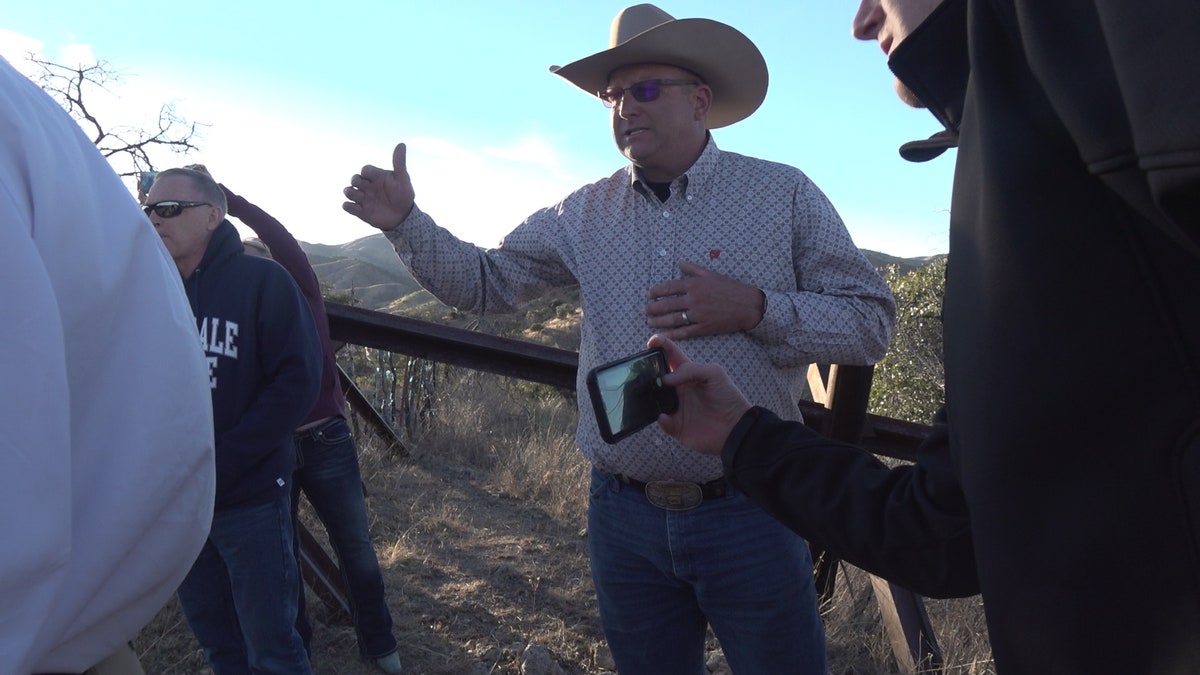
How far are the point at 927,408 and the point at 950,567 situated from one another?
29.9ft

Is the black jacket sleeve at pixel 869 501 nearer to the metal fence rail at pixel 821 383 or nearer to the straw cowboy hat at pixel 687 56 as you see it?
the straw cowboy hat at pixel 687 56

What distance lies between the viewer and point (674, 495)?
2.20 metres

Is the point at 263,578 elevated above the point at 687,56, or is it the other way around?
the point at 687,56

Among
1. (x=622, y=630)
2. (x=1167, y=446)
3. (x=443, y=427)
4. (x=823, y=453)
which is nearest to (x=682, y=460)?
(x=622, y=630)

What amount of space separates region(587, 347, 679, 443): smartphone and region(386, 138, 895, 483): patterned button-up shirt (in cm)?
41

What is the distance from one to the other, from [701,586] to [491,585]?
2.58 m

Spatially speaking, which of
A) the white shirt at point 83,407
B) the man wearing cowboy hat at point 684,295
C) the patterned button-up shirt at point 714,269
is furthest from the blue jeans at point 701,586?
the white shirt at point 83,407

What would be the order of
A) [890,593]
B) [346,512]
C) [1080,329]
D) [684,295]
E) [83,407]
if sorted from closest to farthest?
1. [1080,329]
2. [83,407]
3. [684,295]
4. [890,593]
5. [346,512]

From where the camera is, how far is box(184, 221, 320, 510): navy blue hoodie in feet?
8.98

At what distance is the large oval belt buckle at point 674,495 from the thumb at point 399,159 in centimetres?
100

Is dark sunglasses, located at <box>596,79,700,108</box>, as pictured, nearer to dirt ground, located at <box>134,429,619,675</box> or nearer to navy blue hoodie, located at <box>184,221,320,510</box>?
navy blue hoodie, located at <box>184,221,320,510</box>

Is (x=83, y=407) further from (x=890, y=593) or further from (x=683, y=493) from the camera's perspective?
(x=890, y=593)

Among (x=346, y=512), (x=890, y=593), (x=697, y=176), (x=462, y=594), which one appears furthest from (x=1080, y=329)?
(x=462, y=594)

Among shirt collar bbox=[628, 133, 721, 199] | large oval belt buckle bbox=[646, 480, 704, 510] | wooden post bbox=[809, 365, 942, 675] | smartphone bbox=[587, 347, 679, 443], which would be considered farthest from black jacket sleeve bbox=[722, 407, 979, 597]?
wooden post bbox=[809, 365, 942, 675]
